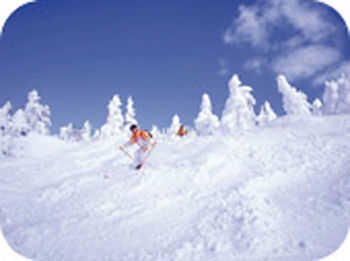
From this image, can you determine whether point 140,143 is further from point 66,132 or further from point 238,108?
point 66,132

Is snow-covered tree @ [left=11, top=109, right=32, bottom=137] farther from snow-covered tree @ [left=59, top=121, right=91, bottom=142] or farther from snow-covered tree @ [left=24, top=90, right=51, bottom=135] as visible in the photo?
snow-covered tree @ [left=59, top=121, right=91, bottom=142]

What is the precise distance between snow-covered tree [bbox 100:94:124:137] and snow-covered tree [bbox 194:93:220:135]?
13701 millimetres

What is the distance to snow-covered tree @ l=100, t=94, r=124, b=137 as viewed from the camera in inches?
1682

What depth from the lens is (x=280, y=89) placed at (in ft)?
111

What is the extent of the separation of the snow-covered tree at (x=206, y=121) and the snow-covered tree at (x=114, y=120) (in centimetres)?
1370

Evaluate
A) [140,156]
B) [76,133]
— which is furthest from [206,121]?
[76,133]

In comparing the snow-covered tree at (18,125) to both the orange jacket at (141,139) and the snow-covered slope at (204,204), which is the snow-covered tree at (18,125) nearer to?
the snow-covered slope at (204,204)

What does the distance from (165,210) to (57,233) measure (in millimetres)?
2576

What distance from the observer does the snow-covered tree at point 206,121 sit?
3906 centimetres

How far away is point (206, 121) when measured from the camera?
39188mm

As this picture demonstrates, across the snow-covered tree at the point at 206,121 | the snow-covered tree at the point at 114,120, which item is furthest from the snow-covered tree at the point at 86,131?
the snow-covered tree at the point at 206,121

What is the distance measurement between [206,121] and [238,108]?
8.66m

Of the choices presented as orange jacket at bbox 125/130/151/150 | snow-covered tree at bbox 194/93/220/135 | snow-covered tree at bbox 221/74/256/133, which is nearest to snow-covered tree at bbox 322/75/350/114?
orange jacket at bbox 125/130/151/150

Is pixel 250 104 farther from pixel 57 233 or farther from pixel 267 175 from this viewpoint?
pixel 57 233
